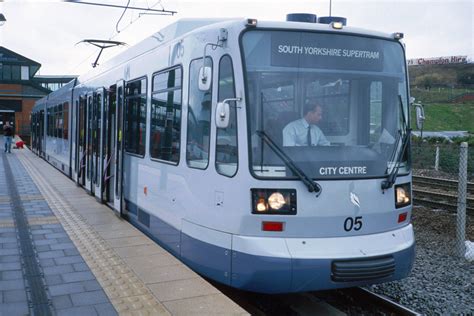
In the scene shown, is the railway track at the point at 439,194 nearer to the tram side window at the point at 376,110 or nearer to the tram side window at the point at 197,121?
the tram side window at the point at 376,110

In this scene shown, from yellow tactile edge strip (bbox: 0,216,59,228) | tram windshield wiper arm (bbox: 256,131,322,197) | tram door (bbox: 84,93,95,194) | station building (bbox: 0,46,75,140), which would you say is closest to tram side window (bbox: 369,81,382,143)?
tram windshield wiper arm (bbox: 256,131,322,197)

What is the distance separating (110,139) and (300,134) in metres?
5.34

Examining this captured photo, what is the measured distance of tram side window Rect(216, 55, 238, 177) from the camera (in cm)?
485

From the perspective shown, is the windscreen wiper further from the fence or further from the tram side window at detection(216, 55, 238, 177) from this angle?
the fence

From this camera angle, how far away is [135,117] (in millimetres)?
7602

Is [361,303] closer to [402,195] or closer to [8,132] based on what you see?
[402,195]

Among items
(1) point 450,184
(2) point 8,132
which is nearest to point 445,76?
(1) point 450,184

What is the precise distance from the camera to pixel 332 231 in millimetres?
4875

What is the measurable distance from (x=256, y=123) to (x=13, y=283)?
2933 millimetres

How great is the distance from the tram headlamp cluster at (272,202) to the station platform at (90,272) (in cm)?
88

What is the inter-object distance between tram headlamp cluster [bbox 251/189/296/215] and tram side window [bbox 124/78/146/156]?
2.87 metres

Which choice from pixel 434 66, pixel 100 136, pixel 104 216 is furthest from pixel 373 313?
pixel 434 66

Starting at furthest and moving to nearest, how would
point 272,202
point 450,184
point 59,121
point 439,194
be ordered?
point 59,121 → point 450,184 → point 439,194 → point 272,202

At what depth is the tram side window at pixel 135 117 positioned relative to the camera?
23.8 feet
